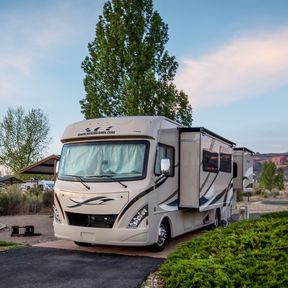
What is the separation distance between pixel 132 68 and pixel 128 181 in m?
8.87

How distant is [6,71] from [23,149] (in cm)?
2384

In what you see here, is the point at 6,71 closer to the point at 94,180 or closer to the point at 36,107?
the point at 94,180

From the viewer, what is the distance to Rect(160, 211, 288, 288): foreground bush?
177 inches

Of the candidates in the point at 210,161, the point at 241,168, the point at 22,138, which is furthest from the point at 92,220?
the point at 22,138

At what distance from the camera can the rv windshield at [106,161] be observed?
8.41m

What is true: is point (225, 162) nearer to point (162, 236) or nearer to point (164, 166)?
point (162, 236)

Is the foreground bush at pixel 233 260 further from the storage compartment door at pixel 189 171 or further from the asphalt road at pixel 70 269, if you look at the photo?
the storage compartment door at pixel 189 171

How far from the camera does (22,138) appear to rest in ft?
131

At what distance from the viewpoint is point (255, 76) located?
1479 centimetres

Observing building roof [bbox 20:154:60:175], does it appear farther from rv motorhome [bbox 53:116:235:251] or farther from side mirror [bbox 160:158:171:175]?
side mirror [bbox 160:158:171:175]

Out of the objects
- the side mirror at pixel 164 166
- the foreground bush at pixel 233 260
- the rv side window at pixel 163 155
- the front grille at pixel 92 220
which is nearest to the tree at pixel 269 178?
the rv side window at pixel 163 155

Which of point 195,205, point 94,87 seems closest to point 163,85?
point 94,87

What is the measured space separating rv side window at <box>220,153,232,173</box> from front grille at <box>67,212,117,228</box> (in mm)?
5275

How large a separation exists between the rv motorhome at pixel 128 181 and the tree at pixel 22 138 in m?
31.5
